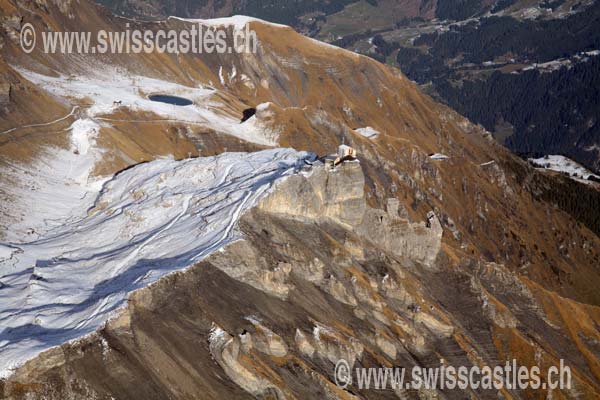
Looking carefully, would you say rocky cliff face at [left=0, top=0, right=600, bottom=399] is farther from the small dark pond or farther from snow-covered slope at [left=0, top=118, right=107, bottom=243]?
the small dark pond

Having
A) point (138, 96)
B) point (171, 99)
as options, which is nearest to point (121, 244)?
point (138, 96)

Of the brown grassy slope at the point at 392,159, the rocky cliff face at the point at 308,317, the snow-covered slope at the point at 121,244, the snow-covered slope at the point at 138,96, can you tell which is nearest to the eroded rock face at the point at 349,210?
the rocky cliff face at the point at 308,317

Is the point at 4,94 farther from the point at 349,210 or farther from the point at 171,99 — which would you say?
the point at 349,210

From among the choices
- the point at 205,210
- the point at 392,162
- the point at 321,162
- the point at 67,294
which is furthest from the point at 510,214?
the point at 67,294

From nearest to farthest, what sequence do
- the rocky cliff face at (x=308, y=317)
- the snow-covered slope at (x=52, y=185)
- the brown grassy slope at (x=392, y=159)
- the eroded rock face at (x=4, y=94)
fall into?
the rocky cliff face at (x=308, y=317), the snow-covered slope at (x=52, y=185), the eroded rock face at (x=4, y=94), the brown grassy slope at (x=392, y=159)

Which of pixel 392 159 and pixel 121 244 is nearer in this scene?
pixel 121 244

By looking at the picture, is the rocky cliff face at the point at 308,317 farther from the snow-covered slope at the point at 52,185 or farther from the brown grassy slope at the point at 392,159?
the brown grassy slope at the point at 392,159
